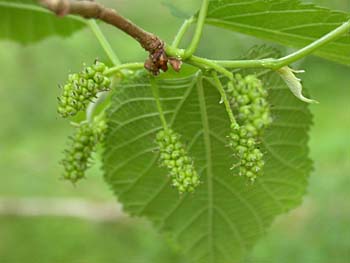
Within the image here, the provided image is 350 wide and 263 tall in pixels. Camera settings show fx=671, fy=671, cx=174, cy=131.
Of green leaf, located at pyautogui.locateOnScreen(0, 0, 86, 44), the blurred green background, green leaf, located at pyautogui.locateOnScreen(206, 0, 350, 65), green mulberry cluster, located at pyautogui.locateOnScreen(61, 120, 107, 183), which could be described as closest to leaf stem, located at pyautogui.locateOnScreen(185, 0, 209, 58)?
green leaf, located at pyautogui.locateOnScreen(206, 0, 350, 65)

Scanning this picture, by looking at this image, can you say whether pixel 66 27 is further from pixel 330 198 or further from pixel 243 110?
pixel 330 198

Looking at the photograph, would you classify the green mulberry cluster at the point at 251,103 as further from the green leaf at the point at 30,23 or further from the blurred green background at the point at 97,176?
the blurred green background at the point at 97,176

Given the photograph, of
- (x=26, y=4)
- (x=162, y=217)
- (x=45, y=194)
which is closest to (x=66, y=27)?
→ (x=26, y=4)

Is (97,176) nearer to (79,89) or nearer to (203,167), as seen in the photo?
(203,167)

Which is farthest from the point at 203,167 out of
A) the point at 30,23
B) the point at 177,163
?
the point at 30,23

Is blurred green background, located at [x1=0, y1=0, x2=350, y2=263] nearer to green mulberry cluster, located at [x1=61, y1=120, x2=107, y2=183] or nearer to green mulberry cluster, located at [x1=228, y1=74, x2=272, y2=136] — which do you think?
green mulberry cluster, located at [x1=61, y1=120, x2=107, y2=183]
